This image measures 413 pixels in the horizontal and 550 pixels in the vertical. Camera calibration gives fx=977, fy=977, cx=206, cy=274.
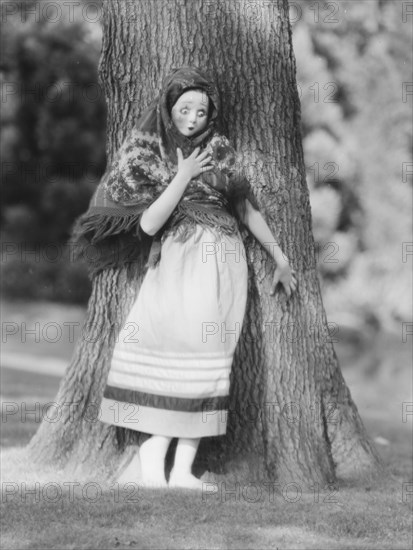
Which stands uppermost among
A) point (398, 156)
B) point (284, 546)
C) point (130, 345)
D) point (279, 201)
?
point (398, 156)

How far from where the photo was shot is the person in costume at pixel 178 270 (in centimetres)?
387

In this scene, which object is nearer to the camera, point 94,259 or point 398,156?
point 94,259

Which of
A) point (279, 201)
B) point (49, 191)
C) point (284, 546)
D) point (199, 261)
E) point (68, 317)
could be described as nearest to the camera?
point (284, 546)

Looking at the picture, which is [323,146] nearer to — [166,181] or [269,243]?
[269,243]

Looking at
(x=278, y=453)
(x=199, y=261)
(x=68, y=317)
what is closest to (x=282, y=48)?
(x=199, y=261)

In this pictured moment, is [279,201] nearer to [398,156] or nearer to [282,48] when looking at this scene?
[282,48]

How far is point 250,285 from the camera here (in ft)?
13.9

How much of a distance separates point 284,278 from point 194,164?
0.65 metres

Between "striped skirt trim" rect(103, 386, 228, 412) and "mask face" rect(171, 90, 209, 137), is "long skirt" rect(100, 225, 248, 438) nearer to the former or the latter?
"striped skirt trim" rect(103, 386, 228, 412)

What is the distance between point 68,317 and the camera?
1474 centimetres

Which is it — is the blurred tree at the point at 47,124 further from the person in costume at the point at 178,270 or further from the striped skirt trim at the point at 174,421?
the striped skirt trim at the point at 174,421

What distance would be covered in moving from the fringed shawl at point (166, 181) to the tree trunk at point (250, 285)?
0.67ft

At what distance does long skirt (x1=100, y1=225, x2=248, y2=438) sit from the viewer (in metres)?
3.86

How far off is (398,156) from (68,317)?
543 cm
